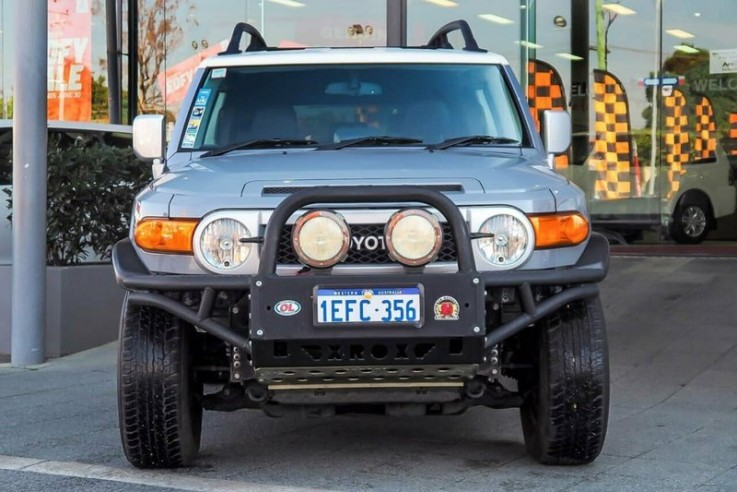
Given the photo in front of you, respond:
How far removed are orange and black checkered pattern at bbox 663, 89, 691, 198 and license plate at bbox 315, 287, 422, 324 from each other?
9922 millimetres

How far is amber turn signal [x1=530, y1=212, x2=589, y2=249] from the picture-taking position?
452 cm

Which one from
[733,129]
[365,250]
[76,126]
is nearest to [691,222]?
[733,129]

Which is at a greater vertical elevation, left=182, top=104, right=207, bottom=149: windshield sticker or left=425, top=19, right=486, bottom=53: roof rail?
left=425, top=19, right=486, bottom=53: roof rail

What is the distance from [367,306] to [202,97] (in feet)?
6.56

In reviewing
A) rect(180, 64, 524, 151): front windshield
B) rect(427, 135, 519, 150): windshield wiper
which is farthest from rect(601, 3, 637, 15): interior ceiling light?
rect(427, 135, 519, 150): windshield wiper

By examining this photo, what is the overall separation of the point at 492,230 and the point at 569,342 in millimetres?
551

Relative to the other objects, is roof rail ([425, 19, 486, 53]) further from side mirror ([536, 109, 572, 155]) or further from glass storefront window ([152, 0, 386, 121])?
glass storefront window ([152, 0, 386, 121])

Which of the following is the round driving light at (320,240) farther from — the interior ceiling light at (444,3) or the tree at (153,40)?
the tree at (153,40)

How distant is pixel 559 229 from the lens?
4566 mm

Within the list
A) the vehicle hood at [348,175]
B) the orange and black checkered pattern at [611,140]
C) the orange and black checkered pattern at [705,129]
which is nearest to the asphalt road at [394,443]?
Answer: the vehicle hood at [348,175]

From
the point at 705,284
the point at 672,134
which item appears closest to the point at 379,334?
the point at 705,284

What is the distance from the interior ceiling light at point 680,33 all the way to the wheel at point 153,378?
402 inches

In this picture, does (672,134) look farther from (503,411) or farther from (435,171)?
(435,171)

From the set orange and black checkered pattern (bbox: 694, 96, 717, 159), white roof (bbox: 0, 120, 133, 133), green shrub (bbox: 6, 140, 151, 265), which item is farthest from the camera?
orange and black checkered pattern (bbox: 694, 96, 717, 159)
